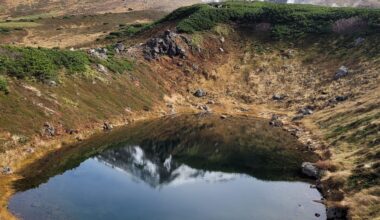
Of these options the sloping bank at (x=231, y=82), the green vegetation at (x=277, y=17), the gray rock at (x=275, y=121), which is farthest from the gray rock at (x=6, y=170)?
the green vegetation at (x=277, y=17)

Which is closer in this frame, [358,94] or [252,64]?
[358,94]

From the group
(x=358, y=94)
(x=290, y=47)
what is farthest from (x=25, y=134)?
(x=290, y=47)

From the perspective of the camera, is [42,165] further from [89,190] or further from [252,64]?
[252,64]

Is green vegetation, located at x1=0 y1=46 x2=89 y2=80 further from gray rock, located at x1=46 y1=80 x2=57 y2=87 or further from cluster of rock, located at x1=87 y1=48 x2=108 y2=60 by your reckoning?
cluster of rock, located at x1=87 y1=48 x2=108 y2=60

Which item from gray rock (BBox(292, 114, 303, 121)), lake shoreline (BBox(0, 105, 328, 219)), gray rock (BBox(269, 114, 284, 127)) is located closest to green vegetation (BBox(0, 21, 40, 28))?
lake shoreline (BBox(0, 105, 328, 219))

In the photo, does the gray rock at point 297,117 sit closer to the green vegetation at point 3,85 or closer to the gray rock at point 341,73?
the gray rock at point 341,73

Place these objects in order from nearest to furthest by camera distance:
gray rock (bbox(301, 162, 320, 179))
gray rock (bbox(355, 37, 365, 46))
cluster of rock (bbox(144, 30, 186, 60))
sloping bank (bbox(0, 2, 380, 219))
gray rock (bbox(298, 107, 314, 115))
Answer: gray rock (bbox(301, 162, 320, 179)) → sloping bank (bbox(0, 2, 380, 219)) → gray rock (bbox(298, 107, 314, 115)) → cluster of rock (bbox(144, 30, 186, 60)) → gray rock (bbox(355, 37, 365, 46))
